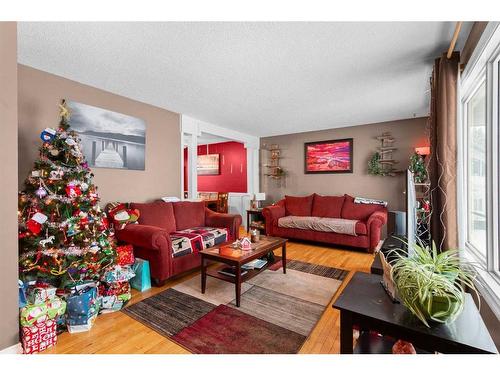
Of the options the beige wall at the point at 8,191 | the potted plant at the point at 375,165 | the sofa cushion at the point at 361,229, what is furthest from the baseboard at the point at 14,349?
the potted plant at the point at 375,165

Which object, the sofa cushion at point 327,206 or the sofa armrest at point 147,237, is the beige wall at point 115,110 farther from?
the sofa cushion at point 327,206

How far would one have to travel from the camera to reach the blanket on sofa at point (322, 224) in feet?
12.7

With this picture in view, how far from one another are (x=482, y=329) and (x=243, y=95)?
306 centimetres

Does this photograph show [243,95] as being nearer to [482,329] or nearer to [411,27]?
[411,27]

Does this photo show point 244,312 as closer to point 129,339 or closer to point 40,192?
point 129,339

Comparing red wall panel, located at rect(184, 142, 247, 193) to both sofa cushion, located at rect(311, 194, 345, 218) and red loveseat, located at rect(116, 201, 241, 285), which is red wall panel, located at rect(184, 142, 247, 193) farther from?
red loveseat, located at rect(116, 201, 241, 285)

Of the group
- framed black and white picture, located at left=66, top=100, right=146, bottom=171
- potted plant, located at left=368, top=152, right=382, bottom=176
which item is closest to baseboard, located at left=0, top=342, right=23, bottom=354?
framed black and white picture, located at left=66, top=100, right=146, bottom=171

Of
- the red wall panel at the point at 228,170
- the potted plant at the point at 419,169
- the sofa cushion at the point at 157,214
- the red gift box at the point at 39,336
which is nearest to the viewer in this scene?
the red gift box at the point at 39,336

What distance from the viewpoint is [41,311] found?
164 cm

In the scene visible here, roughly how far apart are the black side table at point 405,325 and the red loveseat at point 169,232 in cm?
194

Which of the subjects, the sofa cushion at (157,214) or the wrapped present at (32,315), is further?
the sofa cushion at (157,214)

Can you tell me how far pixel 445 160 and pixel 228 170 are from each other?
521cm
